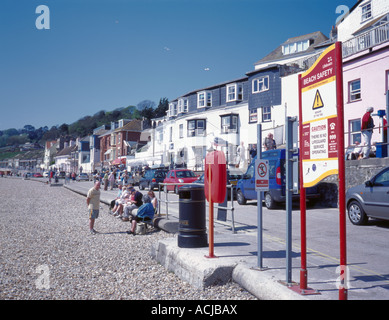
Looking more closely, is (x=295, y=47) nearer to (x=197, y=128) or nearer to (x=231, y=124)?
(x=231, y=124)

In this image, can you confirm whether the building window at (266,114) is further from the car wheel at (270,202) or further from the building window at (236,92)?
the car wheel at (270,202)

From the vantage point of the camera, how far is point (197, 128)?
42344 mm

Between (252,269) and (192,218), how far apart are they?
6.04 feet

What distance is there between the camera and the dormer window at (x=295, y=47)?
44497 millimetres

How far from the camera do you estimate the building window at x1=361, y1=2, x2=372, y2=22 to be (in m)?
28.4

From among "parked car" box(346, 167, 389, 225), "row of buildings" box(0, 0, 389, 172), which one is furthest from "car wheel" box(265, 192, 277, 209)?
"row of buildings" box(0, 0, 389, 172)

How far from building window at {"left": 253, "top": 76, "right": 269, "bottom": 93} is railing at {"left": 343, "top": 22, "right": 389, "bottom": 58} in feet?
32.2

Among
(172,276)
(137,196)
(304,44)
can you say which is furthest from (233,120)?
(172,276)

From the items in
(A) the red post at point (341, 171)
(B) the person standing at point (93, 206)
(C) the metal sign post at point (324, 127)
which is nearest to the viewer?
(A) the red post at point (341, 171)

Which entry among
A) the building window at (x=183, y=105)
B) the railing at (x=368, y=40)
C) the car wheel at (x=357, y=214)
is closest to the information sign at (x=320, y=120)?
the car wheel at (x=357, y=214)

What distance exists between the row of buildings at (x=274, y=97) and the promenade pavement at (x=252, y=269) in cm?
1021
